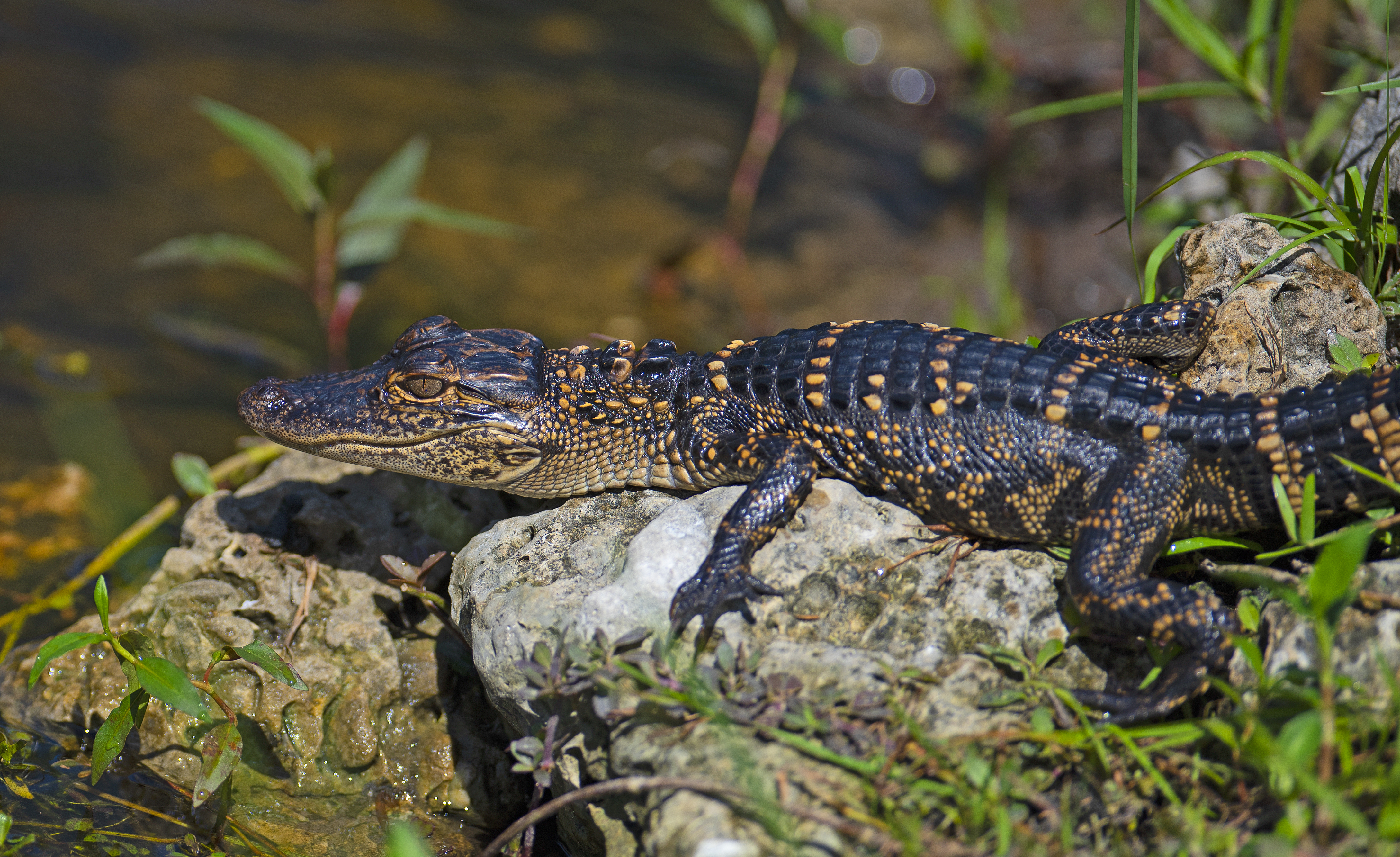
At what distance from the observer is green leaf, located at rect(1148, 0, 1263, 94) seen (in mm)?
4363

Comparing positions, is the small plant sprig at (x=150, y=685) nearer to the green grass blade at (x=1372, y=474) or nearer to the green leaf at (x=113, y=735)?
the green leaf at (x=113, y=735)

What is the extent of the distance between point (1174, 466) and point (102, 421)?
534 cm

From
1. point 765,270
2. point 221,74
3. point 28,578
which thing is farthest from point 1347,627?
point 221,74

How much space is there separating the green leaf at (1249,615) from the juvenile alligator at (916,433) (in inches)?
2.3

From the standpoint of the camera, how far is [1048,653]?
2701mm

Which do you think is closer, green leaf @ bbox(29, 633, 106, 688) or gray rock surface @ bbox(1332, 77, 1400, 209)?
green leaf @ bbox(29, 633, 106, 688)

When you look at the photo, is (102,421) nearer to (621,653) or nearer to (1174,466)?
(621,653)

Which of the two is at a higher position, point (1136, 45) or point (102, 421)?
point (1136, 45)

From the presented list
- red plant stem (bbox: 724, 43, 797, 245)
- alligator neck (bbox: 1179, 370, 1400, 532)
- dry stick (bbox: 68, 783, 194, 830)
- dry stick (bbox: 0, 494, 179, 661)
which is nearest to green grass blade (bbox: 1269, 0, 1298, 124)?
alligator neck (bbox: 1179, 370, 1400, 532)

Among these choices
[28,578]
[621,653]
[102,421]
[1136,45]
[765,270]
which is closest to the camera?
[621,653]

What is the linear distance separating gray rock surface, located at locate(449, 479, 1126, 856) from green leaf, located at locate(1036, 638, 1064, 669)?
63mm

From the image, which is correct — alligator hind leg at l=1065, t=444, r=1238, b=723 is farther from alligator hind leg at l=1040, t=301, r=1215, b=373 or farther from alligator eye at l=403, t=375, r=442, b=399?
alligator eye at l=403, t=375, r=442, b=399

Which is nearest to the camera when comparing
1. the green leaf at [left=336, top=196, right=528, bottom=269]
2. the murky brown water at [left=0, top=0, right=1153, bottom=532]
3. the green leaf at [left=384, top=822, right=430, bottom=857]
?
the green leaf at [left=384, top=822, right=430, bottom=857]

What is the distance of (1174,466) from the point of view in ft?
9.66
